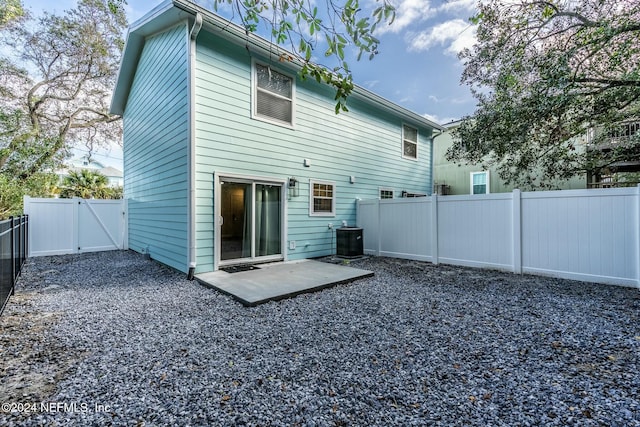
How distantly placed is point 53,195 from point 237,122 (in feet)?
42.8

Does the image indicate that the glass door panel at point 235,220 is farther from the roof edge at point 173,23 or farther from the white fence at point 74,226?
the white fence at point 74,226

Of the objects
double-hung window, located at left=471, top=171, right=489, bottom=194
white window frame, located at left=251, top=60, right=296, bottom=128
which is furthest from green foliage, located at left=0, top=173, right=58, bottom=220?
double-hung window, located at left=471, top=171, right=489, bottom=194

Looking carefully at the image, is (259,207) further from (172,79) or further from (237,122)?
(172,79)

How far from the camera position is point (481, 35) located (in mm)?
6395

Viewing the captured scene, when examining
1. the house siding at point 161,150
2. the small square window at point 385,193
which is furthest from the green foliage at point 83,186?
the small square window at point 385,193

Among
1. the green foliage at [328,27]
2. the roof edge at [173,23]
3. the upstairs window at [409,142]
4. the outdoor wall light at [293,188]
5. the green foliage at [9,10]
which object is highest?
the green foliage at [9,10]

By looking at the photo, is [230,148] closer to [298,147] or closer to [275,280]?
[298,147]

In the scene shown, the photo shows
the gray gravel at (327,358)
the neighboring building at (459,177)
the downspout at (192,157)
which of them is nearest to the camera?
the gray gravel at (327,358)

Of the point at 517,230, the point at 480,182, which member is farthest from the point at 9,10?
the point at 480,182

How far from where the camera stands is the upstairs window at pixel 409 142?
34.0 feet

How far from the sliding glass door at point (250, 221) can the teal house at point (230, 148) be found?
23 mm

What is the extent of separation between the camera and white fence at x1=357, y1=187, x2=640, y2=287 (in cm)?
478

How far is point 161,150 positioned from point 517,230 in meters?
7.92

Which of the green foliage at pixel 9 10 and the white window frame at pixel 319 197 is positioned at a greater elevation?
the green foliage at pixel 9 10
